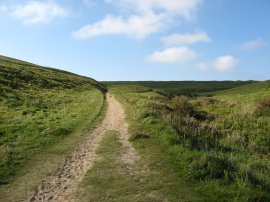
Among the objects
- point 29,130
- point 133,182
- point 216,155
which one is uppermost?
point 216,155

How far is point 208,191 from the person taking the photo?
12.8 meters

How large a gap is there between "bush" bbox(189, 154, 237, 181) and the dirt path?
3186 mm

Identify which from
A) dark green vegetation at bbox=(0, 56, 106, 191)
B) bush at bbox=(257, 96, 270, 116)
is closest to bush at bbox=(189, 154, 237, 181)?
dark green vegetation at bbox=(0, 56, 106, 191)

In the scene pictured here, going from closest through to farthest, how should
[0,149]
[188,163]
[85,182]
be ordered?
[85,182] → [188,163] → [0,149]

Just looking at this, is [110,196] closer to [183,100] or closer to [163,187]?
[163,187]

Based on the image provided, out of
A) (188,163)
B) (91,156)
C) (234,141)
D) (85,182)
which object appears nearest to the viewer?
(85,182)

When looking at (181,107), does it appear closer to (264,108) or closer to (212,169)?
(264,108)

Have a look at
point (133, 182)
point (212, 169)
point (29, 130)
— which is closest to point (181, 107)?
point (29, 130)

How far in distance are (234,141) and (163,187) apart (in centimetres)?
1277

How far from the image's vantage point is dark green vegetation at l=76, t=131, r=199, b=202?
12.6m

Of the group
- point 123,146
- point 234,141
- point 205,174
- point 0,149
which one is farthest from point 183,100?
point 205,174

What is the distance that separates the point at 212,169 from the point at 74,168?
18.7 feet

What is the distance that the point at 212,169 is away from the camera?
14367mm

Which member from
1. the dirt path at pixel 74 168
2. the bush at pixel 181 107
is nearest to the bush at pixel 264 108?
the bush at pixel 181 107
